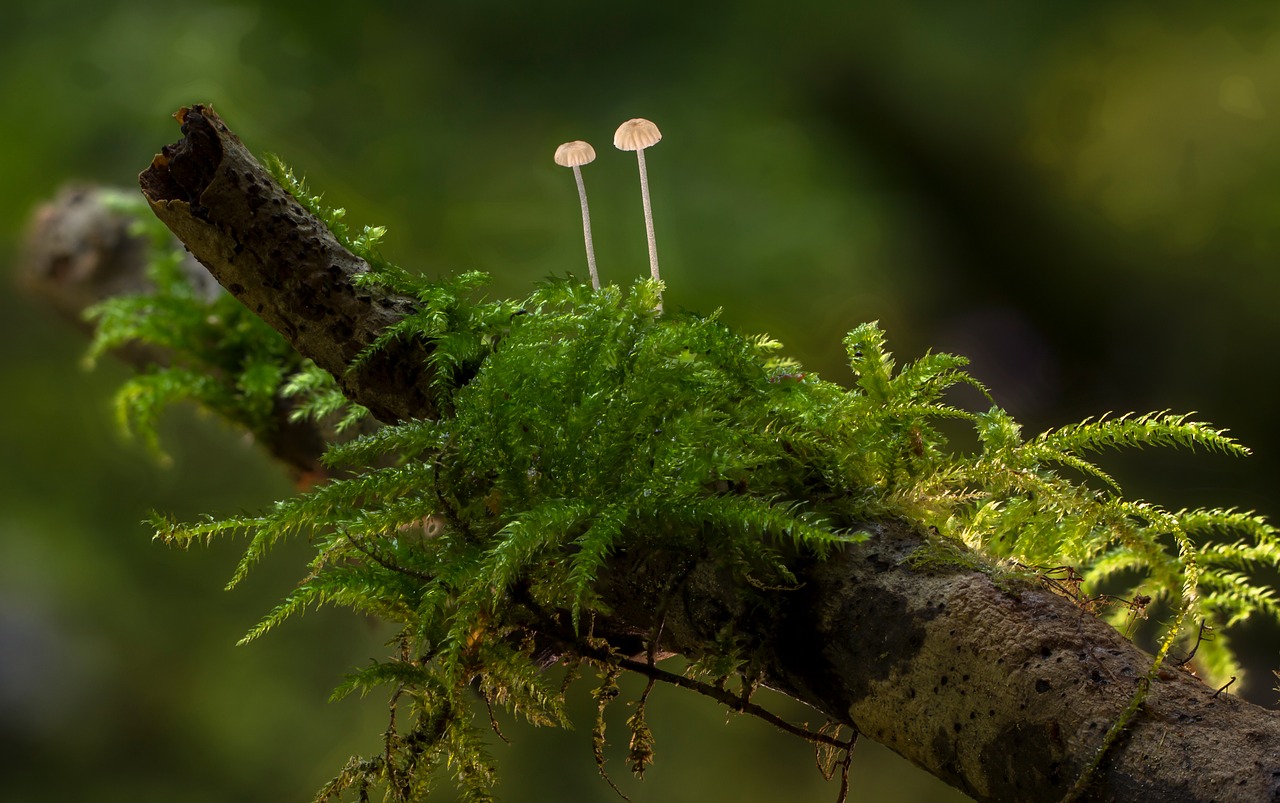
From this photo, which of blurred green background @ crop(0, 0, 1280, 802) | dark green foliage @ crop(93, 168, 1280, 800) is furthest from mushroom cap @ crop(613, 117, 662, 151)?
blurred green background @ crop(0, 0, 1280, 802)

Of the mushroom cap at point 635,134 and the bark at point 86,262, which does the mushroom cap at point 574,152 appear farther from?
the bark at point 86,262

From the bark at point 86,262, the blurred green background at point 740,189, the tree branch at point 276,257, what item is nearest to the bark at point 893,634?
the tree branch at point 276,257

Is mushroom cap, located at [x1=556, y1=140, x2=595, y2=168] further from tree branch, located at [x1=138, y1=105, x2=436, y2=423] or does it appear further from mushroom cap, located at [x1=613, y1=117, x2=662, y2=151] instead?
tree branch, located at [x1=138, y1=105, x2=436, y2=423]

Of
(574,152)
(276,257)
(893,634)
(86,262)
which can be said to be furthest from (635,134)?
(86,262)

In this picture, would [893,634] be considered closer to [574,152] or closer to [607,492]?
[607,492]

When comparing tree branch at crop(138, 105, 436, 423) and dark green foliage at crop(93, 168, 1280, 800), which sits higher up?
tree branch at crop(138, 105, 436, 423)

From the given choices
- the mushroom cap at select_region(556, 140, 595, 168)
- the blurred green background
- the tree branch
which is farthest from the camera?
the blurred green background

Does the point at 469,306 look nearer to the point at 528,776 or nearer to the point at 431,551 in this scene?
the point at 431,551

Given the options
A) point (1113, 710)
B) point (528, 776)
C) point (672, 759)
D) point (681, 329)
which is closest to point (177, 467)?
point (528, 776)
